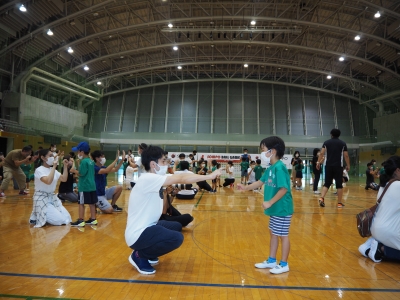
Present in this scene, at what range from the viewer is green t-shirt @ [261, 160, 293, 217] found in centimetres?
351

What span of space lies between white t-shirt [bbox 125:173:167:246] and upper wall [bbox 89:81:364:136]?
95.5 ft

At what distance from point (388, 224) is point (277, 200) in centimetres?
146

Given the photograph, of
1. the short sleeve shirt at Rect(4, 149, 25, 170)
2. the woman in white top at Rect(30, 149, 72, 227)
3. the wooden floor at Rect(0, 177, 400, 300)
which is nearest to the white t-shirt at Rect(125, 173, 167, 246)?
the wooden floor at Rect(0, 177, 400, 300)

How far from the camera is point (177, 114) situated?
1328 inches

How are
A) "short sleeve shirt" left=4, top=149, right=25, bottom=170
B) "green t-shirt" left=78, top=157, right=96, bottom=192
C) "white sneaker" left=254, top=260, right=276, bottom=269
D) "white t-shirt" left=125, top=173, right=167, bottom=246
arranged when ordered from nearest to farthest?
1. "white t-shirt" left=125, top=173, right=167, bottom=246
2. "white sneaker" left=254, top=260, right=276, bottom=269
3. "green t-shirt" left=78, top=157, right=96, bottom=192
4. "short sleeve shirt" left=4, top=149, right=25, bottom=170

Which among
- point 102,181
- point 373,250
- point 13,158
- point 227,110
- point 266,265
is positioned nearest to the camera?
point 266,265

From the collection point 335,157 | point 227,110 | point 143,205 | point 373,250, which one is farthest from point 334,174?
point 227,110

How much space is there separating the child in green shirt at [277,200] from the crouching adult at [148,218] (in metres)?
0.65

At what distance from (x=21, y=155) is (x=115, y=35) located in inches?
710

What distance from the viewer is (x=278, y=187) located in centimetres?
351

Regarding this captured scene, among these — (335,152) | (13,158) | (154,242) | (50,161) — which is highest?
(335,152)

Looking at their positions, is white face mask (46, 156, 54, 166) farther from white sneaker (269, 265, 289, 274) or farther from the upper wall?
the upper wall

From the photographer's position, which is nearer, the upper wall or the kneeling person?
the kneeling person

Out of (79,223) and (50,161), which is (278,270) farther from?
(50,161)
